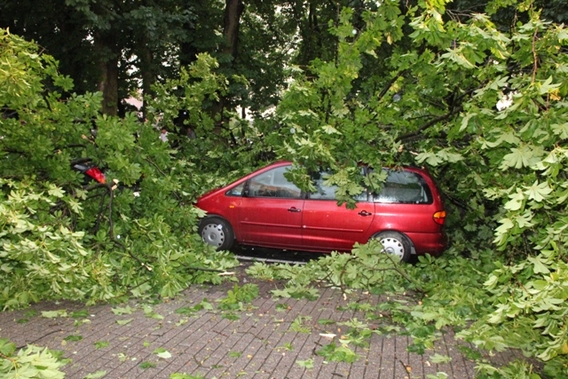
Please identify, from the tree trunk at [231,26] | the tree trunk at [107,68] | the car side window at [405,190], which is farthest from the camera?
the tree trunk at [231,26]

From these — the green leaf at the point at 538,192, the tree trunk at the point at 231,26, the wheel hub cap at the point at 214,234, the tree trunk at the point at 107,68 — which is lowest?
the wheel hub cap at the point at 214,234

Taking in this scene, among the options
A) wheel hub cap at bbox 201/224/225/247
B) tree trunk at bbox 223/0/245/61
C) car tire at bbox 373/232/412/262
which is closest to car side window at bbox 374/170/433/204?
car tire at bbox 373/232/412/262

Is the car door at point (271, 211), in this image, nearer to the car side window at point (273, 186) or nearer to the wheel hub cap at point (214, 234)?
the car side window at point (273, 186)

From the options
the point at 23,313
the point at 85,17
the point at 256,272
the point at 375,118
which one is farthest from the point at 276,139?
the point at 85,17

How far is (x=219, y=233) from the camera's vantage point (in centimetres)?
927

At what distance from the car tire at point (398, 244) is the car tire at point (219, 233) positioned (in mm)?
2552

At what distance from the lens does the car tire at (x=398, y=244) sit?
28.0 ft

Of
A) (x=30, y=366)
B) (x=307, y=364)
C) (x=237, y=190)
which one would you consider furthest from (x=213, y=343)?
(x=237, y=190)

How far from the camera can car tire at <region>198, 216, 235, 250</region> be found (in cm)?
927

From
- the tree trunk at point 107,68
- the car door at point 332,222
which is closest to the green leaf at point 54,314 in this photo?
the car door at point 332,222

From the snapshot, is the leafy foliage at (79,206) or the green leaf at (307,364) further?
the leafy foliage at (79,206)

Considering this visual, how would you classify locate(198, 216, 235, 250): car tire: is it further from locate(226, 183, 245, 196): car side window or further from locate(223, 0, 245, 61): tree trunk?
locate(223, 0, 245, 61): tree trunk

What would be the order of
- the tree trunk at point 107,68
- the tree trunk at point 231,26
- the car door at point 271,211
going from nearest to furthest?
the car door at point 271,211 → the tree trunk at point 107,68 → the tree trunk at point 231,26

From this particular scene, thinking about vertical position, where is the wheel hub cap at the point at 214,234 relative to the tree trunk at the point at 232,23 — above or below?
below
